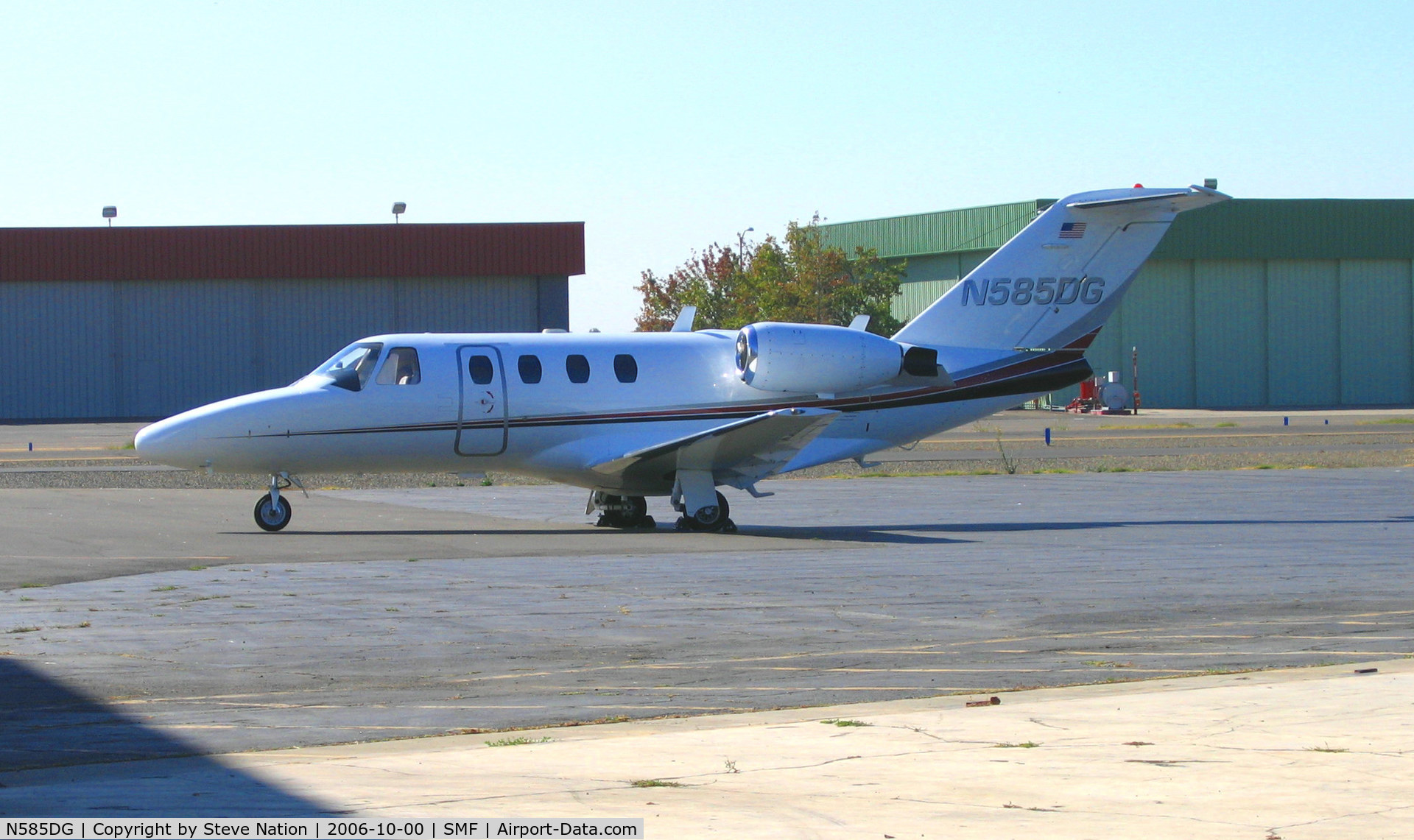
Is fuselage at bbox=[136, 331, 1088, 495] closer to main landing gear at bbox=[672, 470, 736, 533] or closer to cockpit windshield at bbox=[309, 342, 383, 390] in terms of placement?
cockpit windshield at bbox=[309, 342, 383, 390]

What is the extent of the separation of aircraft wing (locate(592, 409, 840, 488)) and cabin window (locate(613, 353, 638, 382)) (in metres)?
1.17

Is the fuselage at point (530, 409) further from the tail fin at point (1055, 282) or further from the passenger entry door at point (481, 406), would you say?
the tail fin at point (1055, 282)

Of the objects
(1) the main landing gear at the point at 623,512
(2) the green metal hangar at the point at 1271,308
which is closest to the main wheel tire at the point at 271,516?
(1) the main landing gear at the point at 623,512

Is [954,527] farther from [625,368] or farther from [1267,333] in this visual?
[1267,333]

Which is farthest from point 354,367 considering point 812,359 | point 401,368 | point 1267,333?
point 1267,333

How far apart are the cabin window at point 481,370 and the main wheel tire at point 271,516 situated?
9.68 feet

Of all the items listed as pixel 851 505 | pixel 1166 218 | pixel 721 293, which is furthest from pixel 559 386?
pixel 721 293

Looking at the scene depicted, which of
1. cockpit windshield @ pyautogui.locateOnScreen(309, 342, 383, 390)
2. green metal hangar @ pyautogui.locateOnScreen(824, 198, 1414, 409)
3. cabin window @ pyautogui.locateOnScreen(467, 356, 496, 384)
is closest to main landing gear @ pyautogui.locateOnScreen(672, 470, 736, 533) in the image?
cabin window @ pyautogui.locateOnScreen(467, 356, 496, 384)

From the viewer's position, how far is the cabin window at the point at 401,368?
21.1 meters

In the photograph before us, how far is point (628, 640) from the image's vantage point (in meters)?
11.8

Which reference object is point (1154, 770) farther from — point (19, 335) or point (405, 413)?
point (19, 335)

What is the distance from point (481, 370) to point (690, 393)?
284 cm

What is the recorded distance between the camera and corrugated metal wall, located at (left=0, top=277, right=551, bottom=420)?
63.1 metres

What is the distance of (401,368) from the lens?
21.2 metres
